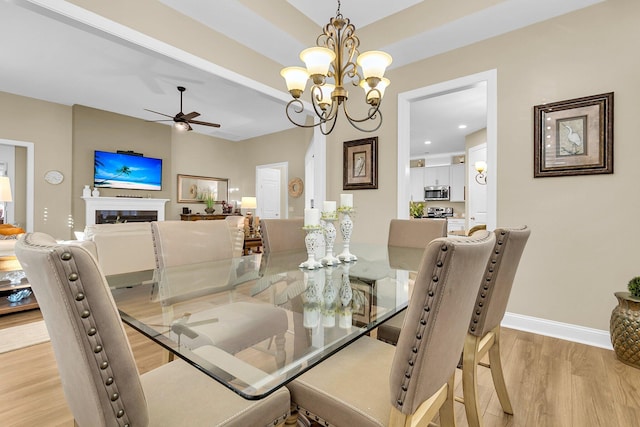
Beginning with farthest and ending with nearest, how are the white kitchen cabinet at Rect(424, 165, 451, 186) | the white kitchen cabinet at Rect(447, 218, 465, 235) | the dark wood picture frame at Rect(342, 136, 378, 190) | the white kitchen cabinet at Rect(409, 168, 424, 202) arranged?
the white kitchen cabinet at Rect(409, 168, 424, 202), the white kitchen cabinet at Rect(424, 165, 451, 186), the white kitchen cabinet at Rect(447, 218, 465, 235), the dark wood picture frame at Rect(342, 136, 378, 190)

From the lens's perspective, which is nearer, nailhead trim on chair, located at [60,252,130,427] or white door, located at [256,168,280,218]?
nailhead trim on chair, located at [60,252,130,427]

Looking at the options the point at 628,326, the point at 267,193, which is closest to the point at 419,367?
the point at 628,326

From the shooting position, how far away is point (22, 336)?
242 centimetres

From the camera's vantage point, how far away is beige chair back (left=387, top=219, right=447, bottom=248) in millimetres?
2404

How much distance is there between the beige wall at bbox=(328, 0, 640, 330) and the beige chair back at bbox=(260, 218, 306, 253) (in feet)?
5.94

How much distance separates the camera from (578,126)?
2.43 m

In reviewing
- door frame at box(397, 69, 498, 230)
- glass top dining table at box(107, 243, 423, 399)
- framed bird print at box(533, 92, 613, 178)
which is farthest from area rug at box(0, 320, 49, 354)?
framed bird print at box(533, 92, 613, 178)

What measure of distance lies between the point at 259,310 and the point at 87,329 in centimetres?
81

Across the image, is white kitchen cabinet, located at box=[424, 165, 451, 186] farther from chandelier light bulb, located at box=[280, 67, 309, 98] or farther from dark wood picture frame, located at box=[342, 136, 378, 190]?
chandelier light bulb, located at box=[280, 67, 309, 98]

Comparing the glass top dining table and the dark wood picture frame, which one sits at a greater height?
the dark wood picture frame

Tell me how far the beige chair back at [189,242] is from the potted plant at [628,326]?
264cm

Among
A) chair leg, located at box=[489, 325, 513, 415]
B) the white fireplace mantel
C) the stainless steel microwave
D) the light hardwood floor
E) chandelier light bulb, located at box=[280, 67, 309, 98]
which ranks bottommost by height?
the light hardwood floor

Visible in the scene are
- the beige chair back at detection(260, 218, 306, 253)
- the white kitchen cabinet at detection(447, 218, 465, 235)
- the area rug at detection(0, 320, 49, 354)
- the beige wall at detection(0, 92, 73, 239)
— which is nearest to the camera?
the area rug at detection(0, 320, 49, 354)

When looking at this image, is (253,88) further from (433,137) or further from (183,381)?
(433,137)
